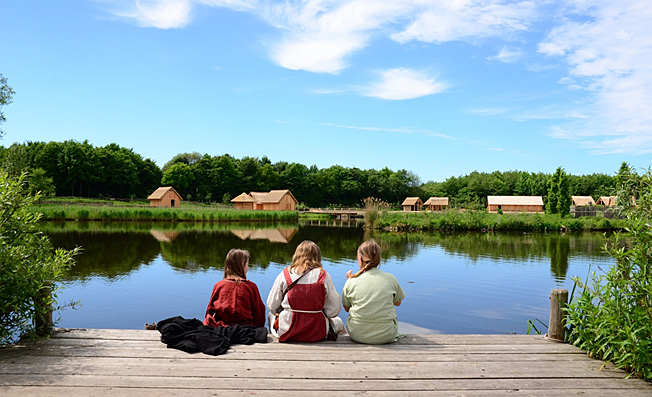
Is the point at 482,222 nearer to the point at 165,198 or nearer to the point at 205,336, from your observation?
the point at 205,336

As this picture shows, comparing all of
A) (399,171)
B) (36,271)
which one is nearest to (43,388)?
(36,271)

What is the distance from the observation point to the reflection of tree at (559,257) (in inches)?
548

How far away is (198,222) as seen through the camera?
36188 mm

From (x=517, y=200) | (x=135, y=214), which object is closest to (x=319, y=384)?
(x=135, y=214)

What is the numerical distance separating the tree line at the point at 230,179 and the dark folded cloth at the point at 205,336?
44.3 meters

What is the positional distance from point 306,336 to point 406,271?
10.4m

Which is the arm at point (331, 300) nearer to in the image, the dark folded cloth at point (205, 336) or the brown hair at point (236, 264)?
the dark folded cloth at point (205, 336)

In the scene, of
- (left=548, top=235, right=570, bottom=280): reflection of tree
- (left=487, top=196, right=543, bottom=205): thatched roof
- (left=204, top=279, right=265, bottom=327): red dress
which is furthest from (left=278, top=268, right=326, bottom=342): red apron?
(left=487, top=196, right=543, bottom=205): thatched roof

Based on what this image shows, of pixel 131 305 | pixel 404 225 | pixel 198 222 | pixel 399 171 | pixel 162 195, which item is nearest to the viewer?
pixel 131 305

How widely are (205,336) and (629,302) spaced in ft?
11.5

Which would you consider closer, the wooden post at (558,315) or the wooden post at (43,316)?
the wooden post at (43,316)

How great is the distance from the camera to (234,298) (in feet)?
13.3

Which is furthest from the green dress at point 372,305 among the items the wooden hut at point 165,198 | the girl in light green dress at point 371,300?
the wooden hut at point 165,198

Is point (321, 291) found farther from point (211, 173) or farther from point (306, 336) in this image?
point (211, 173)
